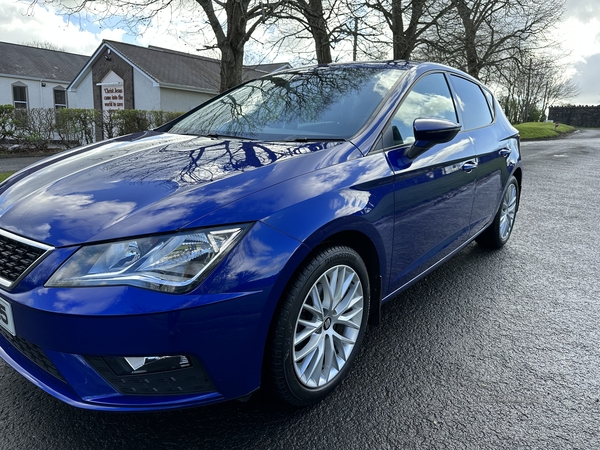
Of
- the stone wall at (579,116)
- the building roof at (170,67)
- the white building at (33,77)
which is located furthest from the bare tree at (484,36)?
the stone wall at (579,116)

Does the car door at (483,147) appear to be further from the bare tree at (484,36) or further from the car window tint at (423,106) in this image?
the bare tree at (484,36)

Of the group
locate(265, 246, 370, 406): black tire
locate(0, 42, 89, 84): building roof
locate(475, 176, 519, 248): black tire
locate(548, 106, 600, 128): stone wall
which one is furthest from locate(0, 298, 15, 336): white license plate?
locate(548, 106, 600, 128): stone wall

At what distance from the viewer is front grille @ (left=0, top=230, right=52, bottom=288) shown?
1.74m

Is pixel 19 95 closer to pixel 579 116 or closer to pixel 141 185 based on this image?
pixel 141 185

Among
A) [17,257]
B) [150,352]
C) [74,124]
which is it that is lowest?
[150,352]

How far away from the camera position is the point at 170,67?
25.9 m

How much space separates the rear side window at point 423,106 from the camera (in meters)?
2.70

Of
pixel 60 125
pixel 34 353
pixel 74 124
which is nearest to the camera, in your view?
pixel 34 353

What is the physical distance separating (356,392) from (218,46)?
Result: 898cm

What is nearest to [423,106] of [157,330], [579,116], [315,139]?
[315,139]

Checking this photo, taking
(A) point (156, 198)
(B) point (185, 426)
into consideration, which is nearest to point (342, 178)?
(A) point (156, 198)

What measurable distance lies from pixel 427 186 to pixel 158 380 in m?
1.83

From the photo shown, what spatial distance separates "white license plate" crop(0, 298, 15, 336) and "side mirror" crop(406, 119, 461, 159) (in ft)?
6.67

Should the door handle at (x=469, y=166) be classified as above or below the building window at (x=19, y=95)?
below
